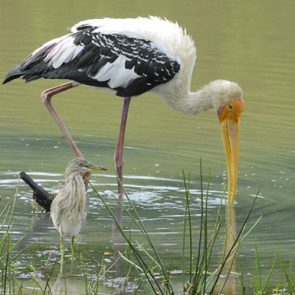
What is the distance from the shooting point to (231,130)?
1002 centimetres

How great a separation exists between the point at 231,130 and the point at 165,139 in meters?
1.65

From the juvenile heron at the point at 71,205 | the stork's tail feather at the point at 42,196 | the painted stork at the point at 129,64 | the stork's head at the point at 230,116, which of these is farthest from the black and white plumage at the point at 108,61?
the juvenile heron at the point at 71,205

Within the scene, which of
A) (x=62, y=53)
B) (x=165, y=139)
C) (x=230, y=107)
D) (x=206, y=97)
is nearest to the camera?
(x=62, y=53)

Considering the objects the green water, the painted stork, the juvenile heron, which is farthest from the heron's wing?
the juvenile heron

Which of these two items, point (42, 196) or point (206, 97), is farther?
point (206, 97)

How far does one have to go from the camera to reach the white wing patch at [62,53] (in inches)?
378

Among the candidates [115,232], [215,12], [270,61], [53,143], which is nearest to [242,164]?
[53,143]

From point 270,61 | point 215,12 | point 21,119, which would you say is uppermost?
point 215,12

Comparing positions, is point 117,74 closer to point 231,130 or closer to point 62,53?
point 62,53

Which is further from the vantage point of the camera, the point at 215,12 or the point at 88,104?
the point at 215,12

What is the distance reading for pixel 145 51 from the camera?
32.1 ft

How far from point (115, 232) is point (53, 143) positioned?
2979mm

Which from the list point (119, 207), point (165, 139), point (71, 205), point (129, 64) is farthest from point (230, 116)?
point (71, 205)

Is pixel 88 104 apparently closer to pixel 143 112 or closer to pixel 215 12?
pixel 143 112
